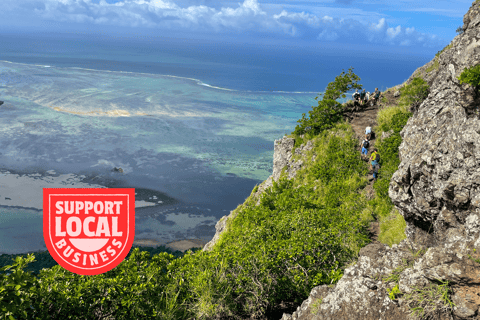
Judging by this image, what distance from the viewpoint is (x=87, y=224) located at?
546 cm

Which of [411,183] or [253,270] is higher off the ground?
[411,183]

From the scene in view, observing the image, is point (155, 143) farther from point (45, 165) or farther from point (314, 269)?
point (314, 269)

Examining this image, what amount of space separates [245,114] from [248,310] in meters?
76.3

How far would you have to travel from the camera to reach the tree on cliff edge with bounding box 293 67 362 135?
22.8m

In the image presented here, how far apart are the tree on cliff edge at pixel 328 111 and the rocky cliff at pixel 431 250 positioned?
42.4 ft

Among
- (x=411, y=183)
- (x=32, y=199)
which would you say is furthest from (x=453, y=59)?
(x=32, y=199)

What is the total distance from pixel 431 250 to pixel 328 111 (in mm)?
17644

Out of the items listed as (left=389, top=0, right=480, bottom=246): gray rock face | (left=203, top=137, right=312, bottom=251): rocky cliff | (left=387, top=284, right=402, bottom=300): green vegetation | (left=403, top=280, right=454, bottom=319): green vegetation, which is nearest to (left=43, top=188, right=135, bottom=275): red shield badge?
(left=387, top=284, right=402, bottom=300): green vegetation

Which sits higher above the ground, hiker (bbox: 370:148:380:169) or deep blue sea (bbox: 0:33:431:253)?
hiker (bbox: 370:148:380:169)

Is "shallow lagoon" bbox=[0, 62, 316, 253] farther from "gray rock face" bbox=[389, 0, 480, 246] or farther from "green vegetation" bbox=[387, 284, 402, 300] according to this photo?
"green vegetation" bbox=[387, 284, 402, 300]

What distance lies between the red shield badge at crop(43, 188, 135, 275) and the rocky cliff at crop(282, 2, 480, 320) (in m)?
4.56

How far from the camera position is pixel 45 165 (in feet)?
162

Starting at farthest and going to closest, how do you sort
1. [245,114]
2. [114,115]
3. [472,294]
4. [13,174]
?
[245,114] < [114,115] < [13,174] < [472,294]

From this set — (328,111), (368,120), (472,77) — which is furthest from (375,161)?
(472,77)
